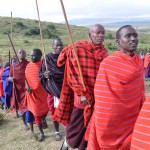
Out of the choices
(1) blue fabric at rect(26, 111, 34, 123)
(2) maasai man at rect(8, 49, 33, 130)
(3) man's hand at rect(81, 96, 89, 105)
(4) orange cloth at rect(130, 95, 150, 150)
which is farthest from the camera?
(2) maasai man at rect(8, 49, 33, 130)

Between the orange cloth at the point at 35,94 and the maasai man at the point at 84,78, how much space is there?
89.3 inches

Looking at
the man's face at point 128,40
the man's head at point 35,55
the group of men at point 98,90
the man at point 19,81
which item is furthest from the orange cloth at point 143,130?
the man at point 19,81

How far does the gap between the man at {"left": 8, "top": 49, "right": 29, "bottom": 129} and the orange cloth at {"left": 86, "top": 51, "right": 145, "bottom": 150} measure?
14.7 ft

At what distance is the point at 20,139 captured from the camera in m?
7.30

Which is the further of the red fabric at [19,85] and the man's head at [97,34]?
the red fabric at [19,85]

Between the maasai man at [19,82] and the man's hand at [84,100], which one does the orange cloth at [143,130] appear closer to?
the man's hand at [84,100]

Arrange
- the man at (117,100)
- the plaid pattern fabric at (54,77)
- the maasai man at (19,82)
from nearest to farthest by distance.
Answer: the man at (117,100) → the plaid pattern fabric at (54,77) → the maasai man at (19,82)

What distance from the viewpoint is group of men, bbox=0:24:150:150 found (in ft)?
12.0

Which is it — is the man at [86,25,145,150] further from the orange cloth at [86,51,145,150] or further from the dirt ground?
the dirt ground

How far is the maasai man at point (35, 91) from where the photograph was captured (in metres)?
7.29

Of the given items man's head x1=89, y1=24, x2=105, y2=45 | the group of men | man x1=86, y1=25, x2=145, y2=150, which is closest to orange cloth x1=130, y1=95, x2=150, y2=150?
the group of men

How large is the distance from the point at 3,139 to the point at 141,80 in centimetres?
442

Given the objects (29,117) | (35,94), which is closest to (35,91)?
(35,94)

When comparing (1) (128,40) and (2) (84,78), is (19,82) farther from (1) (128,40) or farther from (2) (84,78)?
(1) (128,40)
